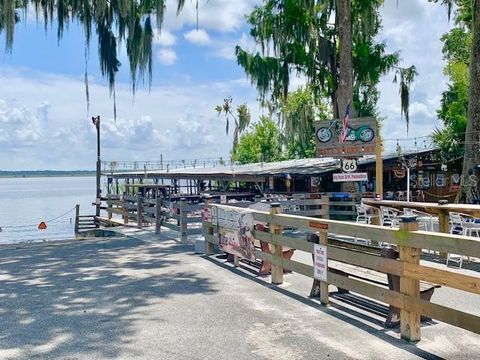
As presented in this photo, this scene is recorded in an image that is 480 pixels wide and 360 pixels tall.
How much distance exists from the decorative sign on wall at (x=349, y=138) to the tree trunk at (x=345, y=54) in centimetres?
125

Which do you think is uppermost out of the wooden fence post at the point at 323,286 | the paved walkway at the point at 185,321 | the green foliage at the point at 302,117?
the green foliage at the point at 302,117

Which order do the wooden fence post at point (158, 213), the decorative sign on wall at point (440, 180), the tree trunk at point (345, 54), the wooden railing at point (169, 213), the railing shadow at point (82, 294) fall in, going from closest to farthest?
the railing shadow at point (82, 294) < the wooden railing at point (169, 213) < the wooden fence post at point (158, 213) < the tree trunk at point (345, 54) < the decorative sign on wall at point (440, 180)

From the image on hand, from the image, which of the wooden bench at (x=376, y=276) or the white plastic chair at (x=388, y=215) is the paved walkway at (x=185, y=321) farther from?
the white plastic chair at (x=388, y=215)

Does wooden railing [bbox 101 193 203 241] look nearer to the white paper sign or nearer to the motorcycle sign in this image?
the motorcycle sign

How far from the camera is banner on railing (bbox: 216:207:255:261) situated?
7.99 metres

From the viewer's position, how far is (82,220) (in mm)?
27469

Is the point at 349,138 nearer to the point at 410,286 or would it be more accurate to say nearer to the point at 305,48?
the point at 305,48

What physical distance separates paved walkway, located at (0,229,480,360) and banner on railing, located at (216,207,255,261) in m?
0.33

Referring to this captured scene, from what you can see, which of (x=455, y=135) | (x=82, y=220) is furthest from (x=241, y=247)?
(x=82, y=220)

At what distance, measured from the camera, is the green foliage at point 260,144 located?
176 feet

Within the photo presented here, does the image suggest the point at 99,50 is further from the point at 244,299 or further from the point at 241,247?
the point at 244,299

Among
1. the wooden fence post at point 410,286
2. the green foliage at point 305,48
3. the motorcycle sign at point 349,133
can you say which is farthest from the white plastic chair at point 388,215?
the green foliage at point 305,48

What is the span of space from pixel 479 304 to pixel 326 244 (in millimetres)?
1884

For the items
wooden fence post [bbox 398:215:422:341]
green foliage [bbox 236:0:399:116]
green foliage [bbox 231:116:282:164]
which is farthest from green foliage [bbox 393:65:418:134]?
green foliage [bbox 231:116:282:164]
